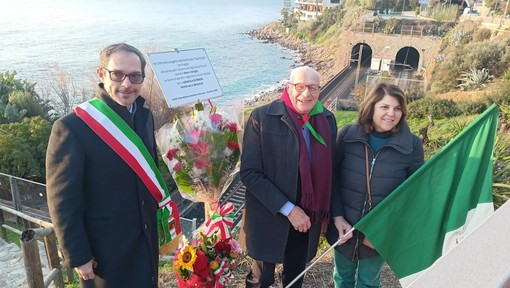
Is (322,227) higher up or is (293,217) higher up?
(293,217)

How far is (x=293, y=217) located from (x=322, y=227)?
17.8 inches

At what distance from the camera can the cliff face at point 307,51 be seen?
4005cm

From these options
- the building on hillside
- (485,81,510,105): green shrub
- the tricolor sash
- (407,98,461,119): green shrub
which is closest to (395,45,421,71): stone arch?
(407,98,461,119): green shrub

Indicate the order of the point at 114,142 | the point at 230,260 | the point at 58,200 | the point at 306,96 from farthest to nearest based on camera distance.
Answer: the point at 230,260
the point at 306,96
the point at 114,142
the point at 58,200

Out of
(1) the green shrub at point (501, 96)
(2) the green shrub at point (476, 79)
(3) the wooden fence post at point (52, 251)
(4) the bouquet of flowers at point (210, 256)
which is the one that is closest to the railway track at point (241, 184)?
(3) the wooden fence post at point (52, 251)

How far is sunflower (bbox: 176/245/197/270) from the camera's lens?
7.81 ft

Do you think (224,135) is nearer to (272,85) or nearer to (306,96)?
(306,96)

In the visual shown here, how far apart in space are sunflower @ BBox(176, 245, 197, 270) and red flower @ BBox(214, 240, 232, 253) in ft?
0.58

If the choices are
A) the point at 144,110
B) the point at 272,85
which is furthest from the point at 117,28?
the point at 144,110

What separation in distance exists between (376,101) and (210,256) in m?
1.52

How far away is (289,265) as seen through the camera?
9.36 ft

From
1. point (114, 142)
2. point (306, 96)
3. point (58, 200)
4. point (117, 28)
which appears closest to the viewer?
point (58, 200)

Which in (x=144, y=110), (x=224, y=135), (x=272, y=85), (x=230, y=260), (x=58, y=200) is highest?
(x=144, y=110)

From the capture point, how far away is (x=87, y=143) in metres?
2.02
